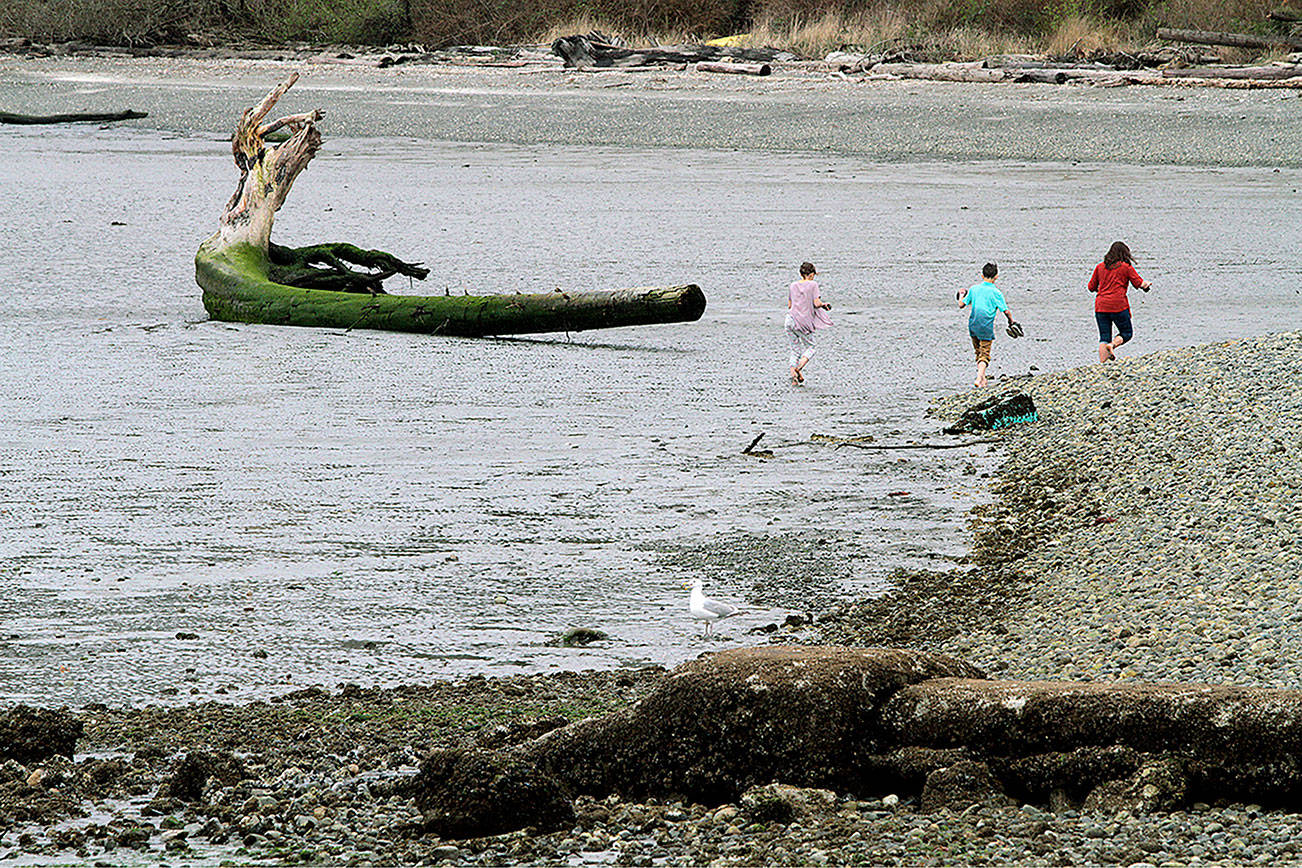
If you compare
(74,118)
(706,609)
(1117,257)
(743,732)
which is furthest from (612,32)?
(743,732)

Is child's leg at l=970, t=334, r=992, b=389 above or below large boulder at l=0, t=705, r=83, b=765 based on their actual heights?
above

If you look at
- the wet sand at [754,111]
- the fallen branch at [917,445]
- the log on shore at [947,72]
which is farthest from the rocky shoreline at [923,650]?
the log on shore at [947,72]

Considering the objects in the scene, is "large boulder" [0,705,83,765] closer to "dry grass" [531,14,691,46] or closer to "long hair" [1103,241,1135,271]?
"long hair" [1103,241,1135,271]

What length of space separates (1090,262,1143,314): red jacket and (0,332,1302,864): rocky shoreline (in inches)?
135

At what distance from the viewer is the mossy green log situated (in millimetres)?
13702

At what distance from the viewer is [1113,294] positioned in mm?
12891

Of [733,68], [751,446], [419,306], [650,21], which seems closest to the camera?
[751,446]

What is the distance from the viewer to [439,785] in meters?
4.70

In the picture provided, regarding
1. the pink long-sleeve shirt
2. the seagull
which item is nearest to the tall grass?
the pink long-sleeve shirt

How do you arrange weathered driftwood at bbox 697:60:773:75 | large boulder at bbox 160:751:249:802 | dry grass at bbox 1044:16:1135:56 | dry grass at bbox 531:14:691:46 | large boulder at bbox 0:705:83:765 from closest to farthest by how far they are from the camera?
large boulder at bbox 160:751:249:802, large boulder at bbox 0:705:83:765, weathered driftwood at bbox 697:60:773:75, dry grass at bbox 1044:16:1135:56, dry grass at bbox 531:14:691:46

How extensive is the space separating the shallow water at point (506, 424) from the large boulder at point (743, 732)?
153 cm

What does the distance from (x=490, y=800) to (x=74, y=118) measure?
3637 centimetres

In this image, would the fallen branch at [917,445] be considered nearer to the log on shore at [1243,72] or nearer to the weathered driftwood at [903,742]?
the weathered driftwood at [903,742]

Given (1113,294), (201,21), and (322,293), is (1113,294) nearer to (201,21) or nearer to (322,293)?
(322,293)
